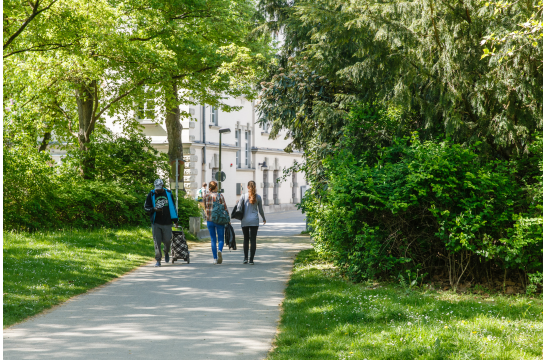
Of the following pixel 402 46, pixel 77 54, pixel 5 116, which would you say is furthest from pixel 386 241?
pixel 5 116

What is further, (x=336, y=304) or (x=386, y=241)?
(x=386, y=241)

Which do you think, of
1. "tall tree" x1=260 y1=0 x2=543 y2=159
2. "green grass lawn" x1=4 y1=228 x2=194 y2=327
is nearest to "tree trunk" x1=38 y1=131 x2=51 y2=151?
"green grass lawn" x1=4 y1=228 x2=194 y2=327

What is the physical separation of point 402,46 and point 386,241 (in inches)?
123

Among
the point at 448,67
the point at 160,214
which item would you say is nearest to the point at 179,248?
the point at 160,214

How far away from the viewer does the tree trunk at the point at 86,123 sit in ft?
66.2

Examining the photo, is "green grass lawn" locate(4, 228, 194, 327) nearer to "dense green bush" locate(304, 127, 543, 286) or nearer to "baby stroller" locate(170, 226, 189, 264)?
"baby stroller" locate(170, 226, 189, 264)

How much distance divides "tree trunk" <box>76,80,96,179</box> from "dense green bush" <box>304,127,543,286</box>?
43.7 feet

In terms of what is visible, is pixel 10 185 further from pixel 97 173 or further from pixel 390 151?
pixel 390 151

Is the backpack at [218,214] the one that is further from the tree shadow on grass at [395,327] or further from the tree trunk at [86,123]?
the tree trunk at [86,123]

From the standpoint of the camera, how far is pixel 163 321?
6.80m

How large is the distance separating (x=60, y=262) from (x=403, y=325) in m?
7.62

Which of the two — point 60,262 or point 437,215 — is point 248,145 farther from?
point 437,215

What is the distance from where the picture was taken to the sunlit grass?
8.01 meters

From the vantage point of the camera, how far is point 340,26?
29.4ft
